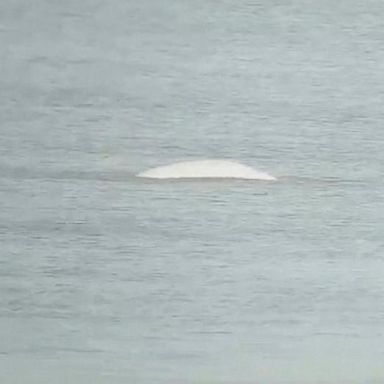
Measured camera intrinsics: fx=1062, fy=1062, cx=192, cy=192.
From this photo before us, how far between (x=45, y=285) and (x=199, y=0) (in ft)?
1.41

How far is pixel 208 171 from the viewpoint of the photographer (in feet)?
4.60

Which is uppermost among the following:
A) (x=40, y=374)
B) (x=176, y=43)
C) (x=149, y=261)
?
(x=176, y=43)

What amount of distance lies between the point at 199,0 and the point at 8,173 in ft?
1.13

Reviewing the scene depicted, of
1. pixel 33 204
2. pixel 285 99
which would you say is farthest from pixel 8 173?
pixel 285 99

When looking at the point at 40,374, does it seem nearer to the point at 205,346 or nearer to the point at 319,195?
the point at 205,346

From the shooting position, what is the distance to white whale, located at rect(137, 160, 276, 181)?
55.2 inches

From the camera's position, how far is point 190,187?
1409 millimetres

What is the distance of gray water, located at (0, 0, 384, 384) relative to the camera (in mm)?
1393

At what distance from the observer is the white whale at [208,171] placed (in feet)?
4.60

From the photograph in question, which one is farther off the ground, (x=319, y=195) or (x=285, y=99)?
(x=285, y=99)

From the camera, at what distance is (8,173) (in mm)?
1402

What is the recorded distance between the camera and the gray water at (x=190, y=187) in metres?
1.39

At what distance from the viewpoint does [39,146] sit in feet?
4.61

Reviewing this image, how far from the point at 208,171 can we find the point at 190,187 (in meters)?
0.03
